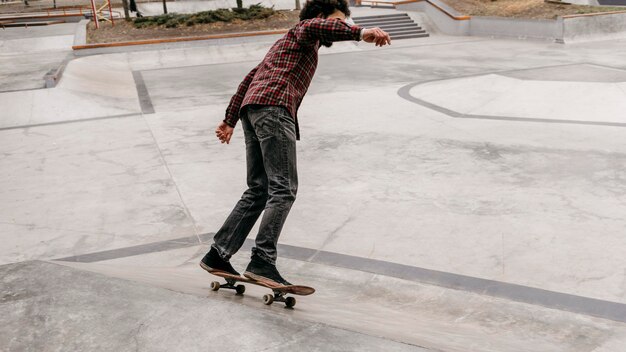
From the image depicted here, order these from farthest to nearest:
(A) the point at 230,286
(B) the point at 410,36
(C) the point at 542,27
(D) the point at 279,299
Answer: (B) the point at 410,36
(C) the point at 542,27
(A) the point at 230,286
(D) the point at 279,299

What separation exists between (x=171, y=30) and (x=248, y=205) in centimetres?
2139

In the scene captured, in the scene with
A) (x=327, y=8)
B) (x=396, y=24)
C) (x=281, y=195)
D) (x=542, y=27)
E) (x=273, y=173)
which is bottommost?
(x=542, y=27)

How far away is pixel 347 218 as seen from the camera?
644cm

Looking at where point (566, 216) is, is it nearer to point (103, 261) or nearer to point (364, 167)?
point (364, 167)

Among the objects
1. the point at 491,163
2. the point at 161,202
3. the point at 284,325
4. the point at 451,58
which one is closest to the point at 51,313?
the point at 284,325

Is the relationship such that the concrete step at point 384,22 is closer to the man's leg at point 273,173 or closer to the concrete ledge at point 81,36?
the concrete ledge at point 81,36

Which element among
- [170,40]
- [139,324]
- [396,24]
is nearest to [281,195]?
[139,324]

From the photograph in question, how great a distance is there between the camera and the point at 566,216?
6254 millimetres

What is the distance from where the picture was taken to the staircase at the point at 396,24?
25.0 metres

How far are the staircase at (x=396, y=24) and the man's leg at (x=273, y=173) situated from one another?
71.0 feet

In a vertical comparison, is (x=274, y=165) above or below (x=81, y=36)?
above

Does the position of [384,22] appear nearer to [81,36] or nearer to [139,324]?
[81,36]

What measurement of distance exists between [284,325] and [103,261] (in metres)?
3.00

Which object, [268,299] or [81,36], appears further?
[81,36]
